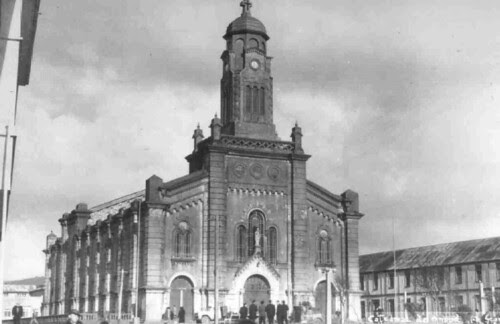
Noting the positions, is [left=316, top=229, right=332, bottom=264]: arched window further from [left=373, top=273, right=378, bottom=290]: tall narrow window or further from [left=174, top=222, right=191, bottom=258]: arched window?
[left=373, top=273, right=378, bottom=290]: tall narrow window

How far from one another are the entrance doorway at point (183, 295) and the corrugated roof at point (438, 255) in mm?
35905

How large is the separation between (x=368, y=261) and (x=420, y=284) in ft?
42.4

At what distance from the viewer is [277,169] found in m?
52.2

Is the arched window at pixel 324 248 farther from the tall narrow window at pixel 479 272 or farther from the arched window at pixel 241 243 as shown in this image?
the tall narrow window at pixel 479 272

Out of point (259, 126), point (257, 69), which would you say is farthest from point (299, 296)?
point (257, 69)

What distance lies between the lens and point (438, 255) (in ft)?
267

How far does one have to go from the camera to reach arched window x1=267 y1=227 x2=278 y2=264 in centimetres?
5094

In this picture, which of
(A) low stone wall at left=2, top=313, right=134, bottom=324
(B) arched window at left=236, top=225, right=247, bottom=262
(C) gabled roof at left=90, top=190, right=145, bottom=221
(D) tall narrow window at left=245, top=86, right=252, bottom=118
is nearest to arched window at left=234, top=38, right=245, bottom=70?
(D) tall narrow window at left=245, top=86, right=252, bottom=118

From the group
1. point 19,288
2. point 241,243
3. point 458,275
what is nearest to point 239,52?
point 241,243

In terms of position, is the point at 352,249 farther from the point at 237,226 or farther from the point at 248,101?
the point at 248,101

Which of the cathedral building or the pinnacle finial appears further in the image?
the pinnacle finial

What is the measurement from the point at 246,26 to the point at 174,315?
67.4 feet

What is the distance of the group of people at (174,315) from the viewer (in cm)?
4569

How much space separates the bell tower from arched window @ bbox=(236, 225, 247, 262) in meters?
6.60
